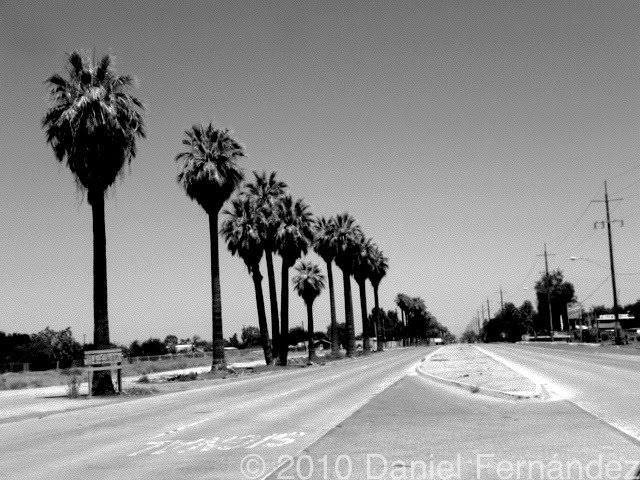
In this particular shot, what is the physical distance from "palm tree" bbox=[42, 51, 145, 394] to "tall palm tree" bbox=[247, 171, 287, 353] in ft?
82.3

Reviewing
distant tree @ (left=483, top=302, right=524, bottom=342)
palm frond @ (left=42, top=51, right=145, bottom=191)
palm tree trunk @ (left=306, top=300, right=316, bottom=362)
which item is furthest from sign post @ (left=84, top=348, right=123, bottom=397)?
distant tree @ (left=483, top=302, right=524, bottom=342)

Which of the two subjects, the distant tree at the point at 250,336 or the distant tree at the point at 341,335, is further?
the distant tree at the point at 250,336

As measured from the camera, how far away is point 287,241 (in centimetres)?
5744

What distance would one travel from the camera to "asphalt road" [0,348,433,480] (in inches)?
415

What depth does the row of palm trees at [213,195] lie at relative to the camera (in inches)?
1140

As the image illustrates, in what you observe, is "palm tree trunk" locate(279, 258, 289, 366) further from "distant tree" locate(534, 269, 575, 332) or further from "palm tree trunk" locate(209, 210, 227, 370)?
"distant tree" locate(534, 269, 575, 332)

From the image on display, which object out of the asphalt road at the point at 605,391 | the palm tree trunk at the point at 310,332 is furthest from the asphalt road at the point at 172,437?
the palm tree trunk at the point at 310,332

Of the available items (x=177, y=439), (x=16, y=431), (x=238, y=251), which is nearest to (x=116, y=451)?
(x=177, y=439)

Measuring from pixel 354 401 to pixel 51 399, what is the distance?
41.1 ft

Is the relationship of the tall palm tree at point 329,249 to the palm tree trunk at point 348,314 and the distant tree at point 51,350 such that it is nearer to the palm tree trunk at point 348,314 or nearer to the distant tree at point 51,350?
the palm tree trunk at point 348,314

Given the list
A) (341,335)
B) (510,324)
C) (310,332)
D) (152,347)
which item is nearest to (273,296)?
(310,332)

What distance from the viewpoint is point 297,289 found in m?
80.7

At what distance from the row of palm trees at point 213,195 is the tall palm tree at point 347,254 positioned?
0.34 feet

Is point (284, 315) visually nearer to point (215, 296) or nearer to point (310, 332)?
point (310, 332)
